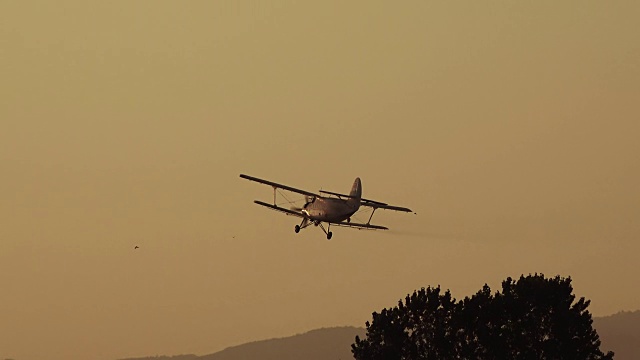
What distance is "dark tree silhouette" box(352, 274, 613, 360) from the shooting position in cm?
15312

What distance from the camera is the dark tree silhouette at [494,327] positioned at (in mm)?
153125

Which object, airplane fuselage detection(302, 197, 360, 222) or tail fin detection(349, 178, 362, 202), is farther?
tail fin detection(349, 178, 362, 202)

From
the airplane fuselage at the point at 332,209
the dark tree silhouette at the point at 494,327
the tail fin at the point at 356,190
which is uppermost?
the tail fin at the point at 356,190

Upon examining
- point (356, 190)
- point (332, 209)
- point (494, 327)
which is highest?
point (356, 190)

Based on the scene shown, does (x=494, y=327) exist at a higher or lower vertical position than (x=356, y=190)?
lower

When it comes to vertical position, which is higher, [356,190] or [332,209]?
[356,190]

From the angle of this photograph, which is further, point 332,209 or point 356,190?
point 356,190

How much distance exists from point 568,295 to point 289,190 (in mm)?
34380

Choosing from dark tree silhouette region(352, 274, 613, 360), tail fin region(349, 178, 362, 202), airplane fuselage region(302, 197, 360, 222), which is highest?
tail fin region(349, 178, 362, 202)

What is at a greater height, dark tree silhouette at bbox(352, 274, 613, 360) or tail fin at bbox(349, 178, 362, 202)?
tail fin at bbox(349, 178, 362, 202)

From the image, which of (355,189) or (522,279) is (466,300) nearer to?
(522,279)

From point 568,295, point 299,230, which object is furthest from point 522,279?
point 299,230

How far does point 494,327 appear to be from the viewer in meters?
155

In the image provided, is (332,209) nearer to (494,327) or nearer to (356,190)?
(356,190)
